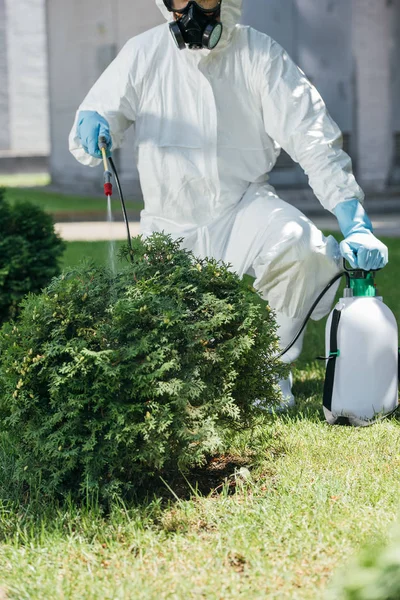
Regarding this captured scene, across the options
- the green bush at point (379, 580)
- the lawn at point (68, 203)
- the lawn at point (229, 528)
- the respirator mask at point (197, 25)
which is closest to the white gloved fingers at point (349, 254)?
the lawn at point (229, 528)

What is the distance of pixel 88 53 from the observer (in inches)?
647

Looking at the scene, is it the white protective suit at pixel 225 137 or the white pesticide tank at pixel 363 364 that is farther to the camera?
the white protective suit at pixel 225 137

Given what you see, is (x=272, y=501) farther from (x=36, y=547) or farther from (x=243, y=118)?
(x=243, y=118)

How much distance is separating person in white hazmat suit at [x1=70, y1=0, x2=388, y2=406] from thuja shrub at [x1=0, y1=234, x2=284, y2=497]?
91 centimetres

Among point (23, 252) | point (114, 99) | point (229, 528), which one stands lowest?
point (229, 528)

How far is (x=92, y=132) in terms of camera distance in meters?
3.70

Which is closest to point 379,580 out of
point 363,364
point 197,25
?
point 363,364

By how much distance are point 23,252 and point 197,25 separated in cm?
181

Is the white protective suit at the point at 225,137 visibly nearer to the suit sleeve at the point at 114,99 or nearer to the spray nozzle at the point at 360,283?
the suit sleeve at the point at 114,99

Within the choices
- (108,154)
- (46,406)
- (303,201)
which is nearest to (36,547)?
(46,406)

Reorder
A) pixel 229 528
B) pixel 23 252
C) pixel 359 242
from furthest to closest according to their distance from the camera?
pixel 23 252
pixel 359 242
pixel 229 528

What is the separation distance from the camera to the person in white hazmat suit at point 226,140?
375 cm

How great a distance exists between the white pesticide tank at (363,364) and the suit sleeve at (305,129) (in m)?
0.47

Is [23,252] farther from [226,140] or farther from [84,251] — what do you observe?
[84,251]
